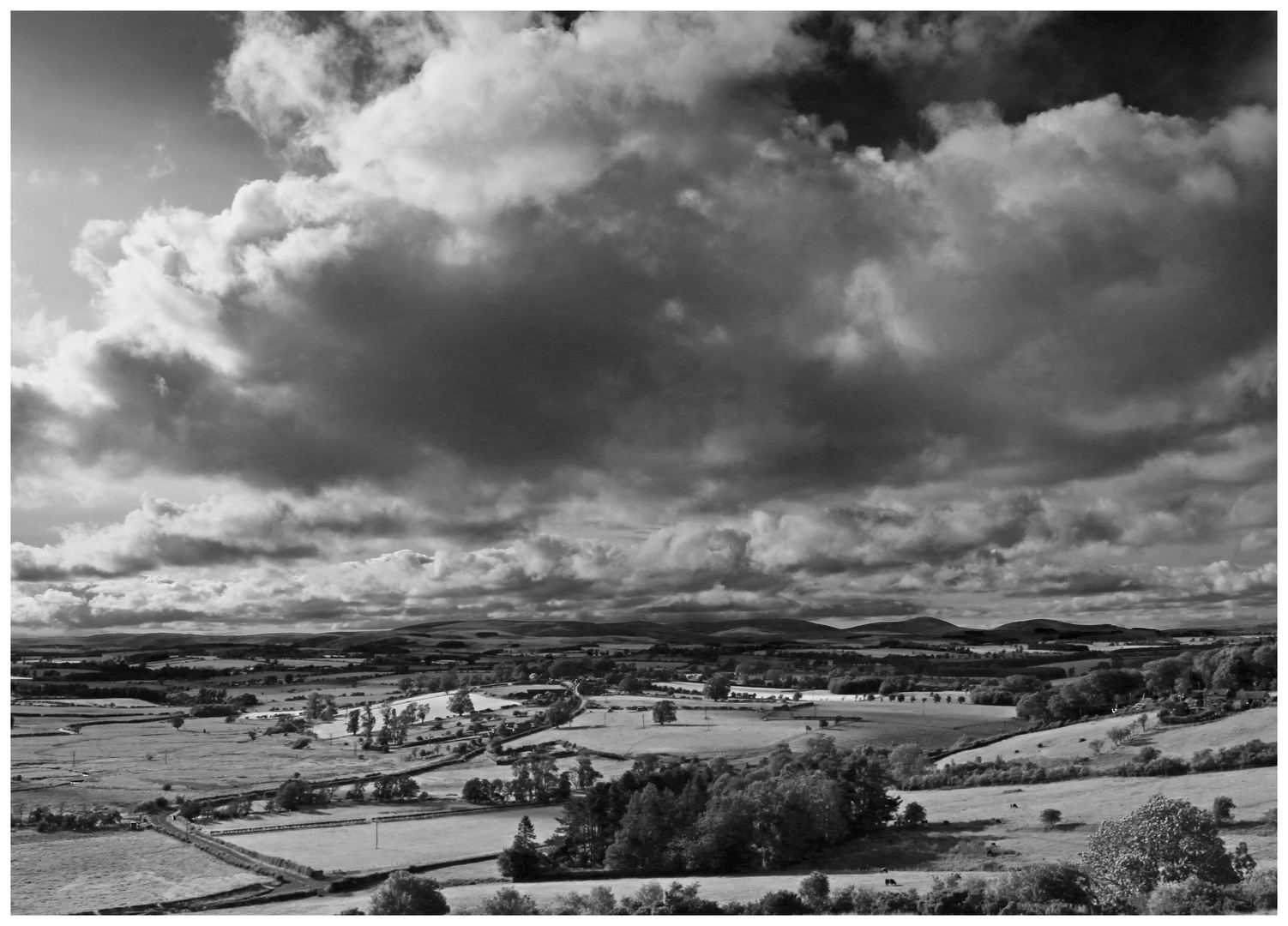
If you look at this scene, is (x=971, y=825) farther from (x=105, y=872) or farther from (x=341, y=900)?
(x=105, y=872)

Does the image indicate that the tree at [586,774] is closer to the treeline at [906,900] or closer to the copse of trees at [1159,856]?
the treeline at [906,900]

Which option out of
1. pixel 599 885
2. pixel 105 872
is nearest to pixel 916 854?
pixel 599 885

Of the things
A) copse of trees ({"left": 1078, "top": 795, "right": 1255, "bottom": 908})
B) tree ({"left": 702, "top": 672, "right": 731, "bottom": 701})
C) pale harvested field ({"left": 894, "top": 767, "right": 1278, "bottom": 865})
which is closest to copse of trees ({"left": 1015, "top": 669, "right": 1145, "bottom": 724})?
pale harvested field ({"left": 894, "top": 767, "right": 1278, "bottom": 865})

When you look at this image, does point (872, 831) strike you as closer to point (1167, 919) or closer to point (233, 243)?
point (1167, 919)

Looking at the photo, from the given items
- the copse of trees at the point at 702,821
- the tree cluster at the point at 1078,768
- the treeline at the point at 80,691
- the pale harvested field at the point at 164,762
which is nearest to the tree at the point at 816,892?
the copse of trees at the point at 702,821

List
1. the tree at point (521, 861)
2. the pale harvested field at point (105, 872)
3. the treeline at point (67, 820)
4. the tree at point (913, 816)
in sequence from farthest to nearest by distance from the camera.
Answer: the tree at point (913, 816) < the treeline at point (67, 820) < the tree at point (521, 861) < the pale harvested field at point (105, 872)

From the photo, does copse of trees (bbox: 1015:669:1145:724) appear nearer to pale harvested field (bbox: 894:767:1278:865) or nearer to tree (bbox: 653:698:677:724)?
pale harvested field (bbox: 894:767:1278:865)
